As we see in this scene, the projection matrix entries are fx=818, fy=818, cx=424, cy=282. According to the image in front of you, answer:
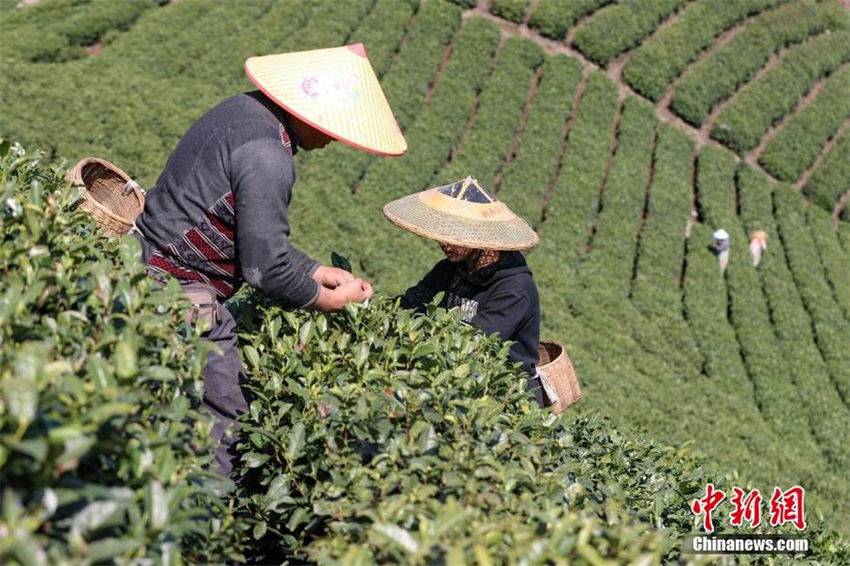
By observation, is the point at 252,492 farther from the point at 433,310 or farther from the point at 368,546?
the point at 368,546

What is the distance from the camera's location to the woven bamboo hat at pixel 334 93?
11.0 feet

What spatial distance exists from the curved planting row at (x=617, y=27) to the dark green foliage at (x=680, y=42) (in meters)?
→ 0.37

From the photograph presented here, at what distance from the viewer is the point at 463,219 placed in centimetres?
411

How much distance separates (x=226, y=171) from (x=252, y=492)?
51.1 inches

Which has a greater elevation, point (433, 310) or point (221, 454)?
point (433, 310)

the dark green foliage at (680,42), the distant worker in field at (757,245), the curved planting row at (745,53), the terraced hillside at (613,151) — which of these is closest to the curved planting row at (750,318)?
the terraced hillside at (613,151)

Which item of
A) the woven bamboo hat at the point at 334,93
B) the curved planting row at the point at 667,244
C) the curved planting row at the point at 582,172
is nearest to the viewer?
the woven bamboo hat at the point at 334,93

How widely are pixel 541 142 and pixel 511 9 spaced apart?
5.17 meters

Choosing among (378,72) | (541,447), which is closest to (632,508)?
(541,447)

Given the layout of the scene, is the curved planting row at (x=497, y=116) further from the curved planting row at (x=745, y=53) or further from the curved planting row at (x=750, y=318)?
the curved planting row at (x=750, y=318)

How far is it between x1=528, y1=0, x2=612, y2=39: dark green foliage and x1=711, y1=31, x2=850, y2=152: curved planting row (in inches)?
186

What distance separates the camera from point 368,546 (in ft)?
7.02

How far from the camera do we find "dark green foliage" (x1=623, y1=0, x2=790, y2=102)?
21.5 metres

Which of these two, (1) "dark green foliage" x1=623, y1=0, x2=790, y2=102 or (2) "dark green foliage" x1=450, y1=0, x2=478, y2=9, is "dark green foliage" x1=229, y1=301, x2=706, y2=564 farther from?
(2) "dark green foliage" x1=450, y1=0, x2=478, y2=9
